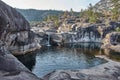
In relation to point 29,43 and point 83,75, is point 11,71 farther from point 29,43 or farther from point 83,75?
point 29,43

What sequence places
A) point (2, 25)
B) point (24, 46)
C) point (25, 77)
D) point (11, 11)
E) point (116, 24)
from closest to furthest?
point (25, 77)
point (2, 25)
point (11, 11)
point (24, 46)
point (116, 24)

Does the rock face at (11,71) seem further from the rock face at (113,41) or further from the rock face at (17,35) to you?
the rock face at (113,41)

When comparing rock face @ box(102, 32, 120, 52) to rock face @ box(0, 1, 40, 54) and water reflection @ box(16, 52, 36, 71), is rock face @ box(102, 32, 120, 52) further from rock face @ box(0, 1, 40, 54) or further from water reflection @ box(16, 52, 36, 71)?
water reflection @ box(16, 52, 36, 71)

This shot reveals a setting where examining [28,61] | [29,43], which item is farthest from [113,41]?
Result: [28,61]

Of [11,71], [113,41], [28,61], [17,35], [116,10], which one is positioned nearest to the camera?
[11,71]

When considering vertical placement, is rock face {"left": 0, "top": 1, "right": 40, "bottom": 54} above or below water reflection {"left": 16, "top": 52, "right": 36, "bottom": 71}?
above

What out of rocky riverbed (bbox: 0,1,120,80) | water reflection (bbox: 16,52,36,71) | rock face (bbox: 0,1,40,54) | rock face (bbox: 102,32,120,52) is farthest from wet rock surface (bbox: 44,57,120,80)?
rock face (bbox: 102,32,120,52)

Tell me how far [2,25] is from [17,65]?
22.7 meters

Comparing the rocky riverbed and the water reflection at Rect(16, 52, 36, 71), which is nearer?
the rocky riverbed

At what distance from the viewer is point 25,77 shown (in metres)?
28.0

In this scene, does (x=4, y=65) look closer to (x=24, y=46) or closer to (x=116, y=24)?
(x=24, y=46)

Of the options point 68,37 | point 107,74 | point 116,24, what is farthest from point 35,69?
point 116,24

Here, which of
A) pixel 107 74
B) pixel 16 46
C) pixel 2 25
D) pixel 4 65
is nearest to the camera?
pixel 4 65

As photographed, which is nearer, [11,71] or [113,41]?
[11,71]
